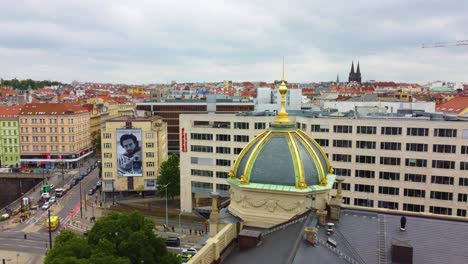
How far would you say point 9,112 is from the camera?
427 ft

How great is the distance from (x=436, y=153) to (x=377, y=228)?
46598 millimetres

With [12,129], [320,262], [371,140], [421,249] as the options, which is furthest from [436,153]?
[12,129]

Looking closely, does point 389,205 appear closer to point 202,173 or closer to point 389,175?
A: point 389,175

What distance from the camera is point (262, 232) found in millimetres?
30109

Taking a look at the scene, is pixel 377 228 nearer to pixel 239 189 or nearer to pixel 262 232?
pixel 262 232

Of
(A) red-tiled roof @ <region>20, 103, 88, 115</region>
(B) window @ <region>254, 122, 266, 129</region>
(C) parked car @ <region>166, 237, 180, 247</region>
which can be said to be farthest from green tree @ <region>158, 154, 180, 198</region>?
(A) red-tiled roof @ <region>20, 103, 88, 115</region>

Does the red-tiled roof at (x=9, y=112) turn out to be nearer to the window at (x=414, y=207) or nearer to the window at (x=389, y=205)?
the window at (x=389, y=205)

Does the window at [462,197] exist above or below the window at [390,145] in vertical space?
below

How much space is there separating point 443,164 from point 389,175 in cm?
902

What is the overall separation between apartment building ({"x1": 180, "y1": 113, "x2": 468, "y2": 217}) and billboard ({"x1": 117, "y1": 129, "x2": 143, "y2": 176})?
2803 centimetres

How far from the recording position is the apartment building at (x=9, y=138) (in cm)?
12700

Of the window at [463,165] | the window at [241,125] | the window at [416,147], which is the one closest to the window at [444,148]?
the window at [416,147]

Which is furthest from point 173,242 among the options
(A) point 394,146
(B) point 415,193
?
(B) point 415,193

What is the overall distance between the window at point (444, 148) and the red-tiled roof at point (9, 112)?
11824 cm
